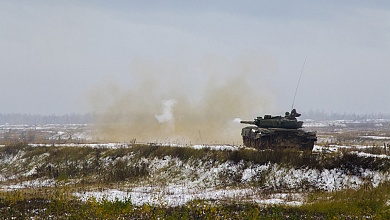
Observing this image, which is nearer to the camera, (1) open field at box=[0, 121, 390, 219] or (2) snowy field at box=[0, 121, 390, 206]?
(1) open field at box=[0, 121, 390, 219]

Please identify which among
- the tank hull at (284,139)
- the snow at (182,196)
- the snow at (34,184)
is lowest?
the snow at (34,184)

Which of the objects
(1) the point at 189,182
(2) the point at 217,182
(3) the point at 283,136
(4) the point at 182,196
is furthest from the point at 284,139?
(4) the point at 182,196

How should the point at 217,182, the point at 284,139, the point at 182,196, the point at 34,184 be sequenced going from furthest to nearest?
the point at 284,139 → the point at 34,184 → the point at 217,182 → the point at 182,196

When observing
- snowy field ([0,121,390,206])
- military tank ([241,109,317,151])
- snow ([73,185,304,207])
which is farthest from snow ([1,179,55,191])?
military tank ([241,109,317,151])

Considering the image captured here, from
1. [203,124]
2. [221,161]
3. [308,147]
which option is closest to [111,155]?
[221,161]

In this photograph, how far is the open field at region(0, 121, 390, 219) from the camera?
56.9 ft

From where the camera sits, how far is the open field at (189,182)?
17.3 m

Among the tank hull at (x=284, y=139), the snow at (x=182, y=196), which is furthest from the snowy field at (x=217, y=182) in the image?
the tank hull at (x=284, y=139)

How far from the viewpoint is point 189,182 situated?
26.8m

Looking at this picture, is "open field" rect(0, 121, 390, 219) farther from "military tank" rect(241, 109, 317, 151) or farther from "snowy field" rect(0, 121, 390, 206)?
"military tank" rect(241, 109, 317, 151)

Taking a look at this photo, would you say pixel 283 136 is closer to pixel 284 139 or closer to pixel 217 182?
pixel 284 139

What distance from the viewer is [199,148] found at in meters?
30.6

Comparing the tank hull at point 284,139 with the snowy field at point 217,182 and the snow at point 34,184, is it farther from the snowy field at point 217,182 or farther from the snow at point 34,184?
the snow at point 34,184

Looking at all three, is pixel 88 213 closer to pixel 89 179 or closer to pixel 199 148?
pixel 89 179
